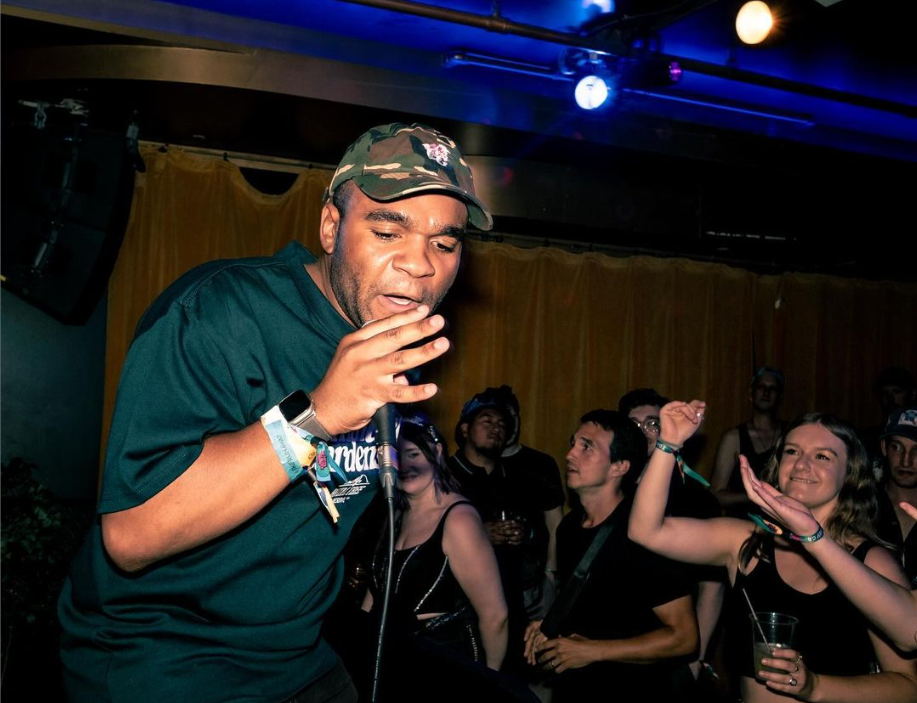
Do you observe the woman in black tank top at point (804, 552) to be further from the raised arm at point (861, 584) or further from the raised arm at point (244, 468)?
the raised arm at point (244, 468)

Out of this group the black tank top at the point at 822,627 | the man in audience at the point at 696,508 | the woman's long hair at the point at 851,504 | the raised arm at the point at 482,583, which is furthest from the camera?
the man in audience at the point at 696,508

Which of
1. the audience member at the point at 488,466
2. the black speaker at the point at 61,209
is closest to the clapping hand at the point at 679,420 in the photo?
the audience member at the point at 488,466

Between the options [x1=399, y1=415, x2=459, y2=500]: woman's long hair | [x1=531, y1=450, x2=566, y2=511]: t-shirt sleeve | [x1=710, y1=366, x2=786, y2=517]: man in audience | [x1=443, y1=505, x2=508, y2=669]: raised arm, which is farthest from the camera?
[x1=710, y1=366, x2=786, y2=517]: man in audience

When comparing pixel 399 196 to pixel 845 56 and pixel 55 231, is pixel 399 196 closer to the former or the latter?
pixel 55 231

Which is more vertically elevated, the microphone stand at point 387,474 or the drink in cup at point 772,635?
the microphone stand at point 387,474

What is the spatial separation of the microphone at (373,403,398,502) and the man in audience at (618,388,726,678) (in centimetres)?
228

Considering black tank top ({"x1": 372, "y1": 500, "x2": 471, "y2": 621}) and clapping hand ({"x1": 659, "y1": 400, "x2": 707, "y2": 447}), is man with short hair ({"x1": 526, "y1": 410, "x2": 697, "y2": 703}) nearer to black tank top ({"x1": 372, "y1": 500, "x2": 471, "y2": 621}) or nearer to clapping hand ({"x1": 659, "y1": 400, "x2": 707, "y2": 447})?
black tank top ({"x1": 372, "y1": 500, "x2": 471, "y2": 621})

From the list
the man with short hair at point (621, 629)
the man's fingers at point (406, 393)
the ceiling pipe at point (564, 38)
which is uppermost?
the ceiling pipe at point (564, 38)

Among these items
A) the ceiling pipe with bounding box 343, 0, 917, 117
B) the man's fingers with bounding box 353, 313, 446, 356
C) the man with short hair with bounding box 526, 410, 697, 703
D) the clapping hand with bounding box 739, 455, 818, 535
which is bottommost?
the man with short hair with bounding box 526, 410, 697, 703

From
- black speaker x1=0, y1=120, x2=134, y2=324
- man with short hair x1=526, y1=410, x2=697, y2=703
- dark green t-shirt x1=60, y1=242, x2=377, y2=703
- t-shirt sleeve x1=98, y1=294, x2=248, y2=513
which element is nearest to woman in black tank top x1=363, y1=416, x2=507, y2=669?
man with short hair x1=526, y1=410, x2=697, y2=703

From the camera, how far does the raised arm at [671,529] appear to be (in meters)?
2.87

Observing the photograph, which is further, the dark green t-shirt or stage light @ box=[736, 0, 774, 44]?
stage light @ box=[736, 0, 774, 44]

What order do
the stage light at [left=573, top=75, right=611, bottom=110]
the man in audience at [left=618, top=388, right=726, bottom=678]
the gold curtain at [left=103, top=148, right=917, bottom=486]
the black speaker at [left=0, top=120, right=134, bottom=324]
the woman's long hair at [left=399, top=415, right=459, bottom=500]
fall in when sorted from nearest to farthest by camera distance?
the woman's long hair at [left=399, top=415, right=459, bottom=500] → the man in audience at [left=618, top=388, right=726, bottom=678] → the black speaker at [left=0, top=120, right=134, bottom=324] → the stage light at [left=573, top=75, right=611, bottom=110] → the gold curtain at [left=103, top=148, right=917, bottom=486]

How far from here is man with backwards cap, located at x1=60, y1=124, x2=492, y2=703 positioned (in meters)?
1.02
